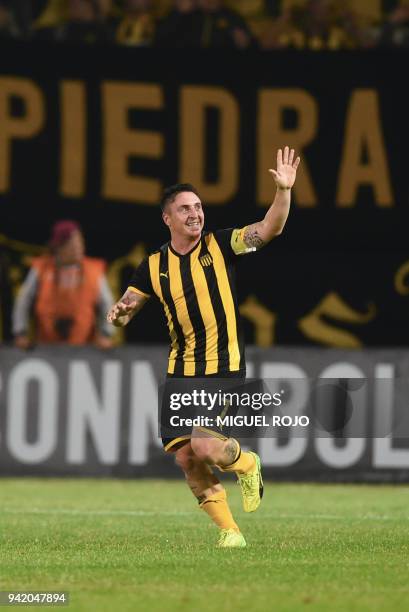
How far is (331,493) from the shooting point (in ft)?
37.0

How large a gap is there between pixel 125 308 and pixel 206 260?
18.9 inches

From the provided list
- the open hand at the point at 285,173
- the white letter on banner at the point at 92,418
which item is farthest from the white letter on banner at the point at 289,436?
the open hand at the point at 285,173

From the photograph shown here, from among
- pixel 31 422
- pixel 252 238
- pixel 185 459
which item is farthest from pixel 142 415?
pixel 252 238

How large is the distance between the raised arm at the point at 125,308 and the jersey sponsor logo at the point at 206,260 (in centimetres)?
37

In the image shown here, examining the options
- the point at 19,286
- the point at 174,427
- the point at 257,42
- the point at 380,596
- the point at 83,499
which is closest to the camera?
the point at 380,596

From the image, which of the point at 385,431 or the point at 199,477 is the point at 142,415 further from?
the point at 199,477

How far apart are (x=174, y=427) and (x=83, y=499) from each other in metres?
3.39

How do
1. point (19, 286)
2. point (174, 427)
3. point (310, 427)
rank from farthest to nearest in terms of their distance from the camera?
point (19, 286) < point (310, 427) < point (174, 427)

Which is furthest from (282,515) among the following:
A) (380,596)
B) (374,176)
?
(374,176)

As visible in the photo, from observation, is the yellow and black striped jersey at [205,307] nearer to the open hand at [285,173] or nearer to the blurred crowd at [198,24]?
the open hand at [285,173]

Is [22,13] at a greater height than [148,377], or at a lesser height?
greater

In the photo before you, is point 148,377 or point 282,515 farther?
point 148,377

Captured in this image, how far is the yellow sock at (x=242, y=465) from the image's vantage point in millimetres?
7383

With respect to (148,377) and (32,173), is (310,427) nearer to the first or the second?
(148,377)
